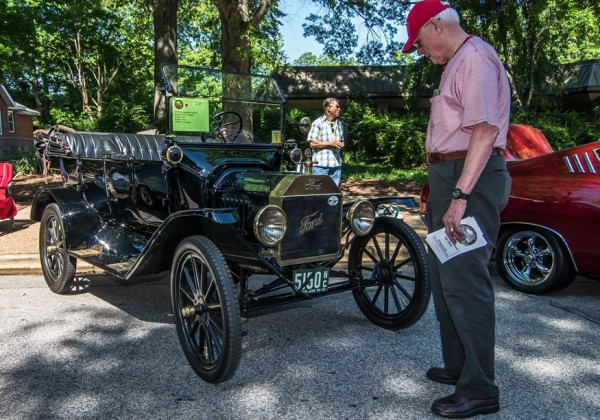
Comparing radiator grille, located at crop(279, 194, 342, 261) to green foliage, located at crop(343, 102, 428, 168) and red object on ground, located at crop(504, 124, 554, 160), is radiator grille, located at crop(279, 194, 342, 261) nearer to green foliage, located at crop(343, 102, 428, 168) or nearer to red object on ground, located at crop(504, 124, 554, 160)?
red object on ground, located at crop(504, 124, 554, 160)

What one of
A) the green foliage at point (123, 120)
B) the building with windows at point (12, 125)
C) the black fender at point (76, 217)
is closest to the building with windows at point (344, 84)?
the green foliage at point (123, 120)

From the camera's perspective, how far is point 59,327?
14.3 feet

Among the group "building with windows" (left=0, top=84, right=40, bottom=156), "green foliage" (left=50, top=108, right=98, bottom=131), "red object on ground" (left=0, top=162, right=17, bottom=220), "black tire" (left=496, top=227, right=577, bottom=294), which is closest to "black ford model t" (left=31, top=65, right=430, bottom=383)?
"black tire" (left=496, top=227, right=577, bottom=294)

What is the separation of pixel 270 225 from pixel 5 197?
19.2 feet

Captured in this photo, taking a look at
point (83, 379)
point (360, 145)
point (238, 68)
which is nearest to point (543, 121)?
point (360, 145)

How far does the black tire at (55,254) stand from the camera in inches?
204

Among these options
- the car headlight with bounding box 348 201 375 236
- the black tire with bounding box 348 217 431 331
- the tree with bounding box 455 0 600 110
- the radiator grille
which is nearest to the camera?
the radiator grille

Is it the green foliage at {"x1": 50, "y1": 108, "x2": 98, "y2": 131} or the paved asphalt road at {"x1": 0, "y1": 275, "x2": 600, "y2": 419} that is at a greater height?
the green foliage at {"x1": 50, "y1": 108, "x2": 98, "y2": 131}

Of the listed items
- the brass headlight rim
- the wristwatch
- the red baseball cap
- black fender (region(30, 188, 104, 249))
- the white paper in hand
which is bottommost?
black fender (region(30, 188, 104, 249))

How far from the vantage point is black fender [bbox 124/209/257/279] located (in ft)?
11.3

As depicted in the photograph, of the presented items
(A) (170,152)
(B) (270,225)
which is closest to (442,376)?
(B) (270,225)

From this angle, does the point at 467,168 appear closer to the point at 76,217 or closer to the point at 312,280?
the point at 312,280

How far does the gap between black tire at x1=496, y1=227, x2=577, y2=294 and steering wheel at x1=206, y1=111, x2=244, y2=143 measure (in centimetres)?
287

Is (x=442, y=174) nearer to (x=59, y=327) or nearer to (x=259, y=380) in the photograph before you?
(x=259, y=380)
